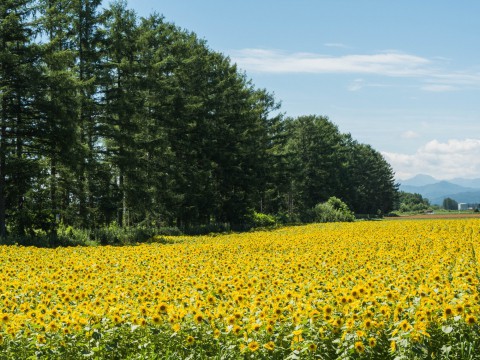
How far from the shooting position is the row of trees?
22578mm

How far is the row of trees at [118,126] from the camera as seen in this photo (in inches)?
889

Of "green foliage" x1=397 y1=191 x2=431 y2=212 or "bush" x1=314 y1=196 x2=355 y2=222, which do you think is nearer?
"bush" x1=314 y1=196 x2=355 y2=222

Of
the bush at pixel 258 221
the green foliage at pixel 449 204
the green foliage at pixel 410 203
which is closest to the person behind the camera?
the bush at pixel 258 221

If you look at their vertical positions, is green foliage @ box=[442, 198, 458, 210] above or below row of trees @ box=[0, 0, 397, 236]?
below

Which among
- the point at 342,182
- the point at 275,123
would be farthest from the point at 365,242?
the point at 342,182

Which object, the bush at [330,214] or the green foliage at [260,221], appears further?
the bush at [330,214]

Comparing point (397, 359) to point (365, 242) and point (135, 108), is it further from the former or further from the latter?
point (135, 108)

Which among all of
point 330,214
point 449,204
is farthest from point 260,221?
point 449,204

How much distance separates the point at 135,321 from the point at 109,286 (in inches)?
123

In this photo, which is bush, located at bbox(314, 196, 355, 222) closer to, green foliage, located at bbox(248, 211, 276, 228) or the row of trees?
the row of trees

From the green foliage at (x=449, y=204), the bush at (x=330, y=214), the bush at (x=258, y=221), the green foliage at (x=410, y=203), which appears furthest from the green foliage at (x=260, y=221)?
the green foliage at (x=449, y=204)

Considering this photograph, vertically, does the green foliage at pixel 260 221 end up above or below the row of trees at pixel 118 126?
below

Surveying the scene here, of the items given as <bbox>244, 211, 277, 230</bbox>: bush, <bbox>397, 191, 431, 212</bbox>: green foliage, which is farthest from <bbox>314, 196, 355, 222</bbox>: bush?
<bbox>397, 191, 431, 212</bbox>: green foliage

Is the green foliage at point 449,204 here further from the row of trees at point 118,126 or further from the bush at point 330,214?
the row of trees at point 118,126
